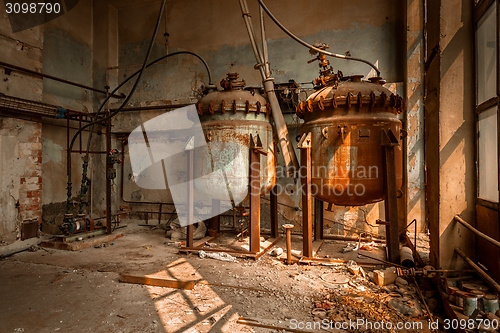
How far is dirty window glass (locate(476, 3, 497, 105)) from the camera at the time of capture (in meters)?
2.58

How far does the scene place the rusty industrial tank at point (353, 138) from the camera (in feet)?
13.1

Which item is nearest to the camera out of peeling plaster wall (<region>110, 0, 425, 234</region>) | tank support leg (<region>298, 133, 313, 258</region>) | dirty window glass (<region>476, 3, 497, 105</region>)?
dirty window glass (<region>476, 3, 497, 105</region>)

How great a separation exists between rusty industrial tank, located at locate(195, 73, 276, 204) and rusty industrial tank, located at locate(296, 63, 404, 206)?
3.02 feet

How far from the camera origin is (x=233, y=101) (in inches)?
181

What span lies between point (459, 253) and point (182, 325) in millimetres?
2625

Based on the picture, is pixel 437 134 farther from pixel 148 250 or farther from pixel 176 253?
pixel 148 250

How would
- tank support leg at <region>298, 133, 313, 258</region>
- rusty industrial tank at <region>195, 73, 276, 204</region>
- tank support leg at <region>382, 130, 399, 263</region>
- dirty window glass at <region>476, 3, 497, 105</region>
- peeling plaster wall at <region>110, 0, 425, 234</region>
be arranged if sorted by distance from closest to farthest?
dirty window glass at <region>476, 3, 497, 105</region>, tank support leg at <region>382, 130, 399, 263</region>, tank support leg at <region>298, 133, 313, 258</region>, rusty industrial tank at <region>195, 73, 276, 204</region>, peeling plaster wall at <region>110, 0, 425, 234</region>

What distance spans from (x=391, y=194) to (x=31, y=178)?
603 centimetres

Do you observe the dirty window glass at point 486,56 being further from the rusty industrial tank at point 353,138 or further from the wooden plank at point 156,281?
the wooden plank at point 156,281

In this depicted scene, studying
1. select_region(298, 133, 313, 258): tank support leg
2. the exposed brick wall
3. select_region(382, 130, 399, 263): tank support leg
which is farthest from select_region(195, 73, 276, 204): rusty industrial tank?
the exposed brick wall

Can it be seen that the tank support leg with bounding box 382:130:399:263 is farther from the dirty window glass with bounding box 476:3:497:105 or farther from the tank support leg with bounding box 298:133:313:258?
the dirty window glass with bounding box 476:3:497:105

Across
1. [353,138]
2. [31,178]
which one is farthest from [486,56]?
[31,178]

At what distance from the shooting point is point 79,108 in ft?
23.7

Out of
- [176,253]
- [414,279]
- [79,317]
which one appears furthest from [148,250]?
[414,279]
